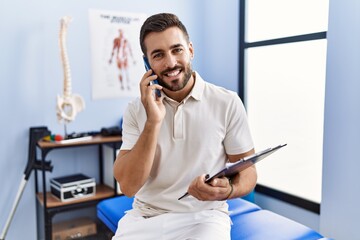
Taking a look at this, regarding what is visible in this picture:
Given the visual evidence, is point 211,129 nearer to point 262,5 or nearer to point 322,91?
point 322,91

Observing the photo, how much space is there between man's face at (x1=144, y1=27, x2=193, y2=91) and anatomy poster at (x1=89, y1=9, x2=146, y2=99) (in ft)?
4.59

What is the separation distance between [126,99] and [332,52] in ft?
5.20

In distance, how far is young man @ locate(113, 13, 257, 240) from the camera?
1.30m

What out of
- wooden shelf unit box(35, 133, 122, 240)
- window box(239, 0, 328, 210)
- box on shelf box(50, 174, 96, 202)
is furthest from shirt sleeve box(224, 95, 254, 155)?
box on shelf box(50, 174, 96, 202)

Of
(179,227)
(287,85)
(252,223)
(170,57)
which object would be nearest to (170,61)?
(170,57)

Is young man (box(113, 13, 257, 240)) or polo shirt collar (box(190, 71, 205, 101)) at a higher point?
polo shirt collar (box(190, 71, 205, 101))

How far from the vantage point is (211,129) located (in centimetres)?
138

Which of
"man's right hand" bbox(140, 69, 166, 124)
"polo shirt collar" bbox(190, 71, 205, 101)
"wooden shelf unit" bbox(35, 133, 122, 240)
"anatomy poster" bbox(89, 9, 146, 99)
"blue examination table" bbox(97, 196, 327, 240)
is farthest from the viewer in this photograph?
"anatomy poster" bbox(89, 9, 146, 99)

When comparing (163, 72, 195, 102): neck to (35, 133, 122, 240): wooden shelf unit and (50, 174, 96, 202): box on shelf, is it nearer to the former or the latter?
(35, 133, 122, 240): wooden shelf unit

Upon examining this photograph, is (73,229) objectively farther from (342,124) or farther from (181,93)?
(342,124)

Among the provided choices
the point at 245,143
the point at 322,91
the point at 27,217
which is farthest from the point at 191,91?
the point at 27,217

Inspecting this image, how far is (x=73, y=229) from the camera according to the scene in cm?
250

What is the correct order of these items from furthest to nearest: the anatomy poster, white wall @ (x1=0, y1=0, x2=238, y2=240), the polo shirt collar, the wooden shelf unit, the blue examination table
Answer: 1. the anatomy poster
2. white wall @ (x1=0, y1=0, x2=238, y2=240)
3. the wooden shelf unit
4. the blue examination table
5. the polo shirt collar

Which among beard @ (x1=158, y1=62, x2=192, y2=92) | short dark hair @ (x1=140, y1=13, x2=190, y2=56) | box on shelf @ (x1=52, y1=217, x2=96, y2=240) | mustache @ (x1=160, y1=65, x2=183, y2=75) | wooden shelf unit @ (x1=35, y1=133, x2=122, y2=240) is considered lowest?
box on shelf @ (x1=52, y1=217, x2=96, y2=240)
